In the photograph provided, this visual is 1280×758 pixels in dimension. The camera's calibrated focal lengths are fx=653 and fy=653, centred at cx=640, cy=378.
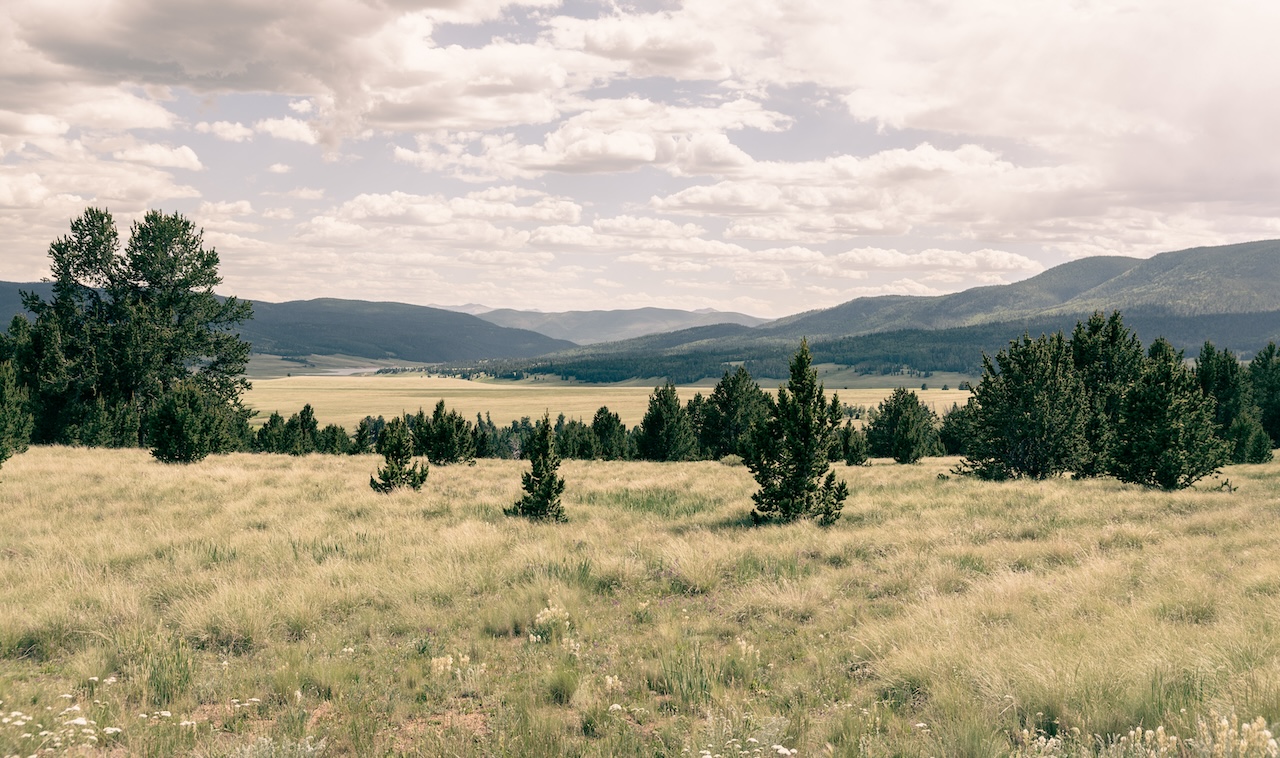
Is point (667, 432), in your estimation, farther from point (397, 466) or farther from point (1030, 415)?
point (397, 466)

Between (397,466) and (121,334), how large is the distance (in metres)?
26.7

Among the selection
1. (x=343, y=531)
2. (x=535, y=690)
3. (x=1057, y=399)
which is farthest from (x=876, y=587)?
(x=1057, y=399)

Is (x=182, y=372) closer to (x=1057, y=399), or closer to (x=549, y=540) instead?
(x=549, y=540)

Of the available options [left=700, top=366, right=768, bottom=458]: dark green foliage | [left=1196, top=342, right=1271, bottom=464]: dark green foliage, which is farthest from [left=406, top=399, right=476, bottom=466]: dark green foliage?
[left=1196, top=342, right=1271, bottom=464]: dark green foliage

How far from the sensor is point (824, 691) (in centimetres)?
660

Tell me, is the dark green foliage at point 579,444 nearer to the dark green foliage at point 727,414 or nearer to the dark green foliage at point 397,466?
the dark green foliage at point 727,414

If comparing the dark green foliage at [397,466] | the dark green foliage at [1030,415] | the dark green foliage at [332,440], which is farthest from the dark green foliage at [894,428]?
the dark green foliage at [332,440]

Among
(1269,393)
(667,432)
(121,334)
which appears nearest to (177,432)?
(121,334)

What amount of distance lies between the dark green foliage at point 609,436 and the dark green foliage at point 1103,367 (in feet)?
121

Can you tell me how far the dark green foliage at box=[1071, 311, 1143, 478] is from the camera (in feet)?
98.3

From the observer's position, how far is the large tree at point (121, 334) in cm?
3656

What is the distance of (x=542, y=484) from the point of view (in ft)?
56.3

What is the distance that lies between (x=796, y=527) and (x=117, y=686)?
1268 centimetres

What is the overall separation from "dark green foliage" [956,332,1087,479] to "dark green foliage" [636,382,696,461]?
1133 inches
